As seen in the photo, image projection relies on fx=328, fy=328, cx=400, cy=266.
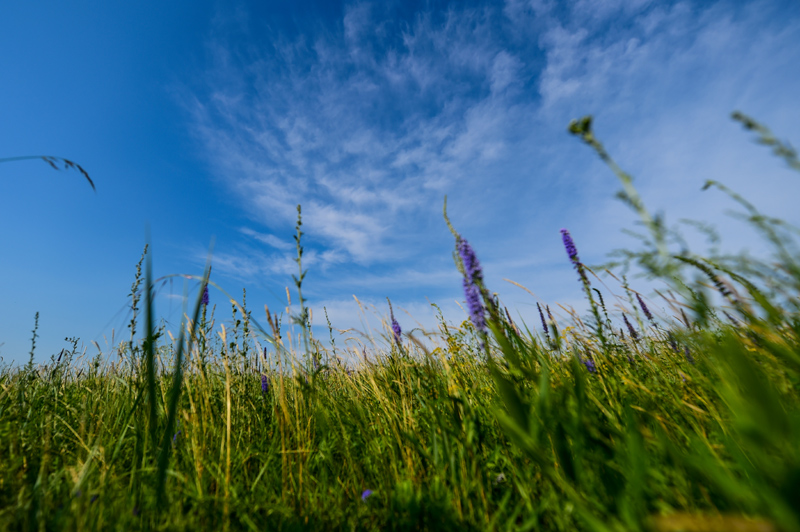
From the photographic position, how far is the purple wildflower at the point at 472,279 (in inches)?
73.2

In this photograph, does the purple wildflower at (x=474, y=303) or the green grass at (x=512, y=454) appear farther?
the purple wildflower at (x=474, y=303)

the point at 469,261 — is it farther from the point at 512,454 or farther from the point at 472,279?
the point at 512,454

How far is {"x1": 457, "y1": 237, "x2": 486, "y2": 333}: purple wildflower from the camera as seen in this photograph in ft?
6.10

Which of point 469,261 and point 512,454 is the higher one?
point 469,261

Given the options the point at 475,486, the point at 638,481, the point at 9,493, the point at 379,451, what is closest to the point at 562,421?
the point at 638,481

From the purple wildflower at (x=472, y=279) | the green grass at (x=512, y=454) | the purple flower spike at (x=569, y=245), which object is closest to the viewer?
the green grass at (x=512, y=454)

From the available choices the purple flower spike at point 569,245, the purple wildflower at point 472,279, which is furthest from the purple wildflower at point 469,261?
the purple flower spike at point 569,245

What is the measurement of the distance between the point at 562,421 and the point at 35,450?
3.32m

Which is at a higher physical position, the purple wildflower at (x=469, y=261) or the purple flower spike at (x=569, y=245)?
the purple flower spike at (x=569, y=245)

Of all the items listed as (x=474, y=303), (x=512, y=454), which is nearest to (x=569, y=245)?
(x=474, y=303)

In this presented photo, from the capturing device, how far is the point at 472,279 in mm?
1816

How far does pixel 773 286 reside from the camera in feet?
5.33

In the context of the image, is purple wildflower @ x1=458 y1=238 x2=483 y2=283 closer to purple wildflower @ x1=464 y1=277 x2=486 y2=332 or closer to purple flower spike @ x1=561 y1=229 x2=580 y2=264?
purple wildflower @ x1=464 y1=277 x2=486 y2=332

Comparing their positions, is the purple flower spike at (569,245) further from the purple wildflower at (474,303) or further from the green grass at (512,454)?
the purple wildflower at (474,303)
